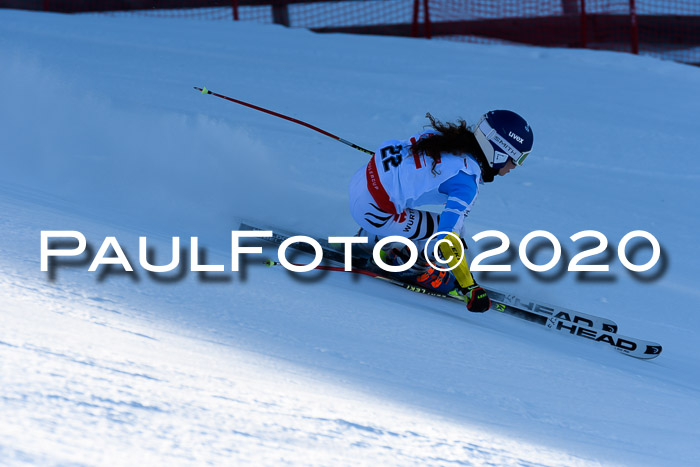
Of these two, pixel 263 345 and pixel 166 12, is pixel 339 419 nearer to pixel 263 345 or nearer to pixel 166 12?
pixel 263 345

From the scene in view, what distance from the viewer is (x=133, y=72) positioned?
295 inches

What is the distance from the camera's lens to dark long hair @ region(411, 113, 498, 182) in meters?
3.72

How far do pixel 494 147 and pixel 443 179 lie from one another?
1.01 ft

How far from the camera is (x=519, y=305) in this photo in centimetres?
408

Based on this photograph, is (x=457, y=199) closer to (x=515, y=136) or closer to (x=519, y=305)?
(x=515, y=136)

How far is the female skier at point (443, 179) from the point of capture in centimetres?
359

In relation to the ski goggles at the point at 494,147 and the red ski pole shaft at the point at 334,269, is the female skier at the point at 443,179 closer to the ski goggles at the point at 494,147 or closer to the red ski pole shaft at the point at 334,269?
the ski goggles at the point at 494,147

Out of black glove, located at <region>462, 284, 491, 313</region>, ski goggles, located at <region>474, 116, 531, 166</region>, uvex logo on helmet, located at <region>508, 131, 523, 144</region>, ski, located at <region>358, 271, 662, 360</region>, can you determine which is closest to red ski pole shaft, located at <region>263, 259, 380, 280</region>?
ski, located at <region>358, 271, 662, 360</region>

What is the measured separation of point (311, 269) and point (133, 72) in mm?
4458

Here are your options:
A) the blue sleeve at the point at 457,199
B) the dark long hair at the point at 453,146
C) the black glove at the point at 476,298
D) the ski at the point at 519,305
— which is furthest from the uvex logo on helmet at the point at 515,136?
the ski at the point at 519,305

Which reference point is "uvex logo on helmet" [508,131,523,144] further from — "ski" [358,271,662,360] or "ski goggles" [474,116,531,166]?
"ski" [358,271,662,360]

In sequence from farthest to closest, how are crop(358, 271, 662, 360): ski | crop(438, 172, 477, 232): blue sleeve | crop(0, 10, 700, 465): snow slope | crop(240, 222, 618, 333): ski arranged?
crop(240, 222, 618, 333): ski
crop(358, 271, 662, 360): ski
crop(438, 172, 477, 232): blue sleeve
crop(0, 10, 700, 465): snow slope

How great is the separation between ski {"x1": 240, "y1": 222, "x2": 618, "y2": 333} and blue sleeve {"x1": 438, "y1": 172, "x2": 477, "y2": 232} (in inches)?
27.7

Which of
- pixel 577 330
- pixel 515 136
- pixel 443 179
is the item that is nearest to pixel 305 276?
pixel 443 179
